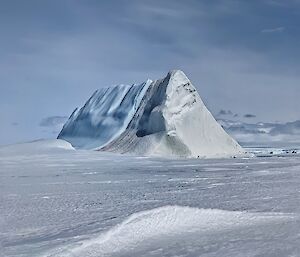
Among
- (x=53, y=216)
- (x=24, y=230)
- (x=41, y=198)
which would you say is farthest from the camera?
(x=41, y=198)

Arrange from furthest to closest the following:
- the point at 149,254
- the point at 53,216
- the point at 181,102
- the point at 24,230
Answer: the point at 181,102 < the point at 53,216 < the point at 24,230 < the point at 149,254

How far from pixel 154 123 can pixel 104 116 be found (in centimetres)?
964

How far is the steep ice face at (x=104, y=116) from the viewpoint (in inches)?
1929

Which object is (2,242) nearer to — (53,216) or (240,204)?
(53,216)

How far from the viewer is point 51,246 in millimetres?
Result: 4281

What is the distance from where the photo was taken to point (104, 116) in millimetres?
50281

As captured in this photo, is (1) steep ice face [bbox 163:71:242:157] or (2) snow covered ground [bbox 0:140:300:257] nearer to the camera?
(2) snow covered ground [bbox 0:140:300:257]

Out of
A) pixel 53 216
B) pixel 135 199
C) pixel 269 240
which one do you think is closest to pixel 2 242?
pixel 53 216

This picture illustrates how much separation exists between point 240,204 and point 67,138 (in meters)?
48.3

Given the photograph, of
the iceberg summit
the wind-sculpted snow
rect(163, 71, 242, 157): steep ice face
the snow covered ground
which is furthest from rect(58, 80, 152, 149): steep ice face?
the wind-sculpted snow

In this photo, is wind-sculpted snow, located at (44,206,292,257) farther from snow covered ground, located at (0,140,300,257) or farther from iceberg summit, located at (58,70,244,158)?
iceberg summit, located at (58,70,244,158)

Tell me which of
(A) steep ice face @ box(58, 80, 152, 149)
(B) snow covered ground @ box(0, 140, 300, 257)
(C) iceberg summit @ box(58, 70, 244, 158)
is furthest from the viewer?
(A) steep ice face @ box(58, 80, 152, 149)

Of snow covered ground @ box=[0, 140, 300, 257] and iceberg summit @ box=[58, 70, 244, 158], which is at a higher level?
iceberg summit @ box=[58, 70, 244, 158]

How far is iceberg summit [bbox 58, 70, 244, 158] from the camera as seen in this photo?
1623 inches
